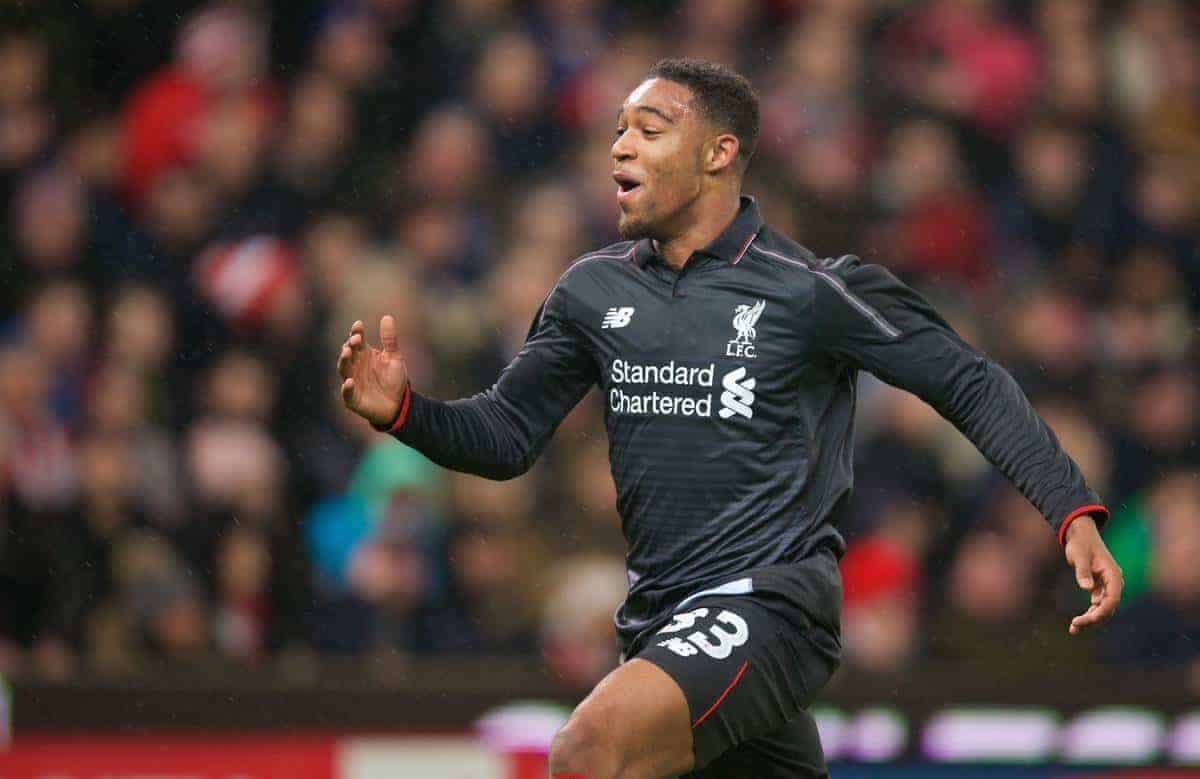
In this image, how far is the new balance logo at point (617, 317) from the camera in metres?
4.95

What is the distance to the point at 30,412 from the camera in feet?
26.9

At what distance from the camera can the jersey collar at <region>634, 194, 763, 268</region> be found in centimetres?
494

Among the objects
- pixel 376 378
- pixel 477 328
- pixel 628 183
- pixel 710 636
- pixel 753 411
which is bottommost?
pixel 710 636

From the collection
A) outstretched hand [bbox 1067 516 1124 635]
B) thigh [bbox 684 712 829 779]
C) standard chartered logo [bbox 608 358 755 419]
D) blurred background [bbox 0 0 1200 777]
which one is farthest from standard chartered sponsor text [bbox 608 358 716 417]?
blurred background [bbox 0 0 1200 777]


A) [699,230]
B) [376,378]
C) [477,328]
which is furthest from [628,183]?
[477,328]

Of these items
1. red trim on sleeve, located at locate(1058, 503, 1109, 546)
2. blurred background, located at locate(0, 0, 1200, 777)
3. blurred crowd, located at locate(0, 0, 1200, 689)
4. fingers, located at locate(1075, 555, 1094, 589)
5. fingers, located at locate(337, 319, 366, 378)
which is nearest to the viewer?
fingers, located at locate(1075, 555, 1094, 589)

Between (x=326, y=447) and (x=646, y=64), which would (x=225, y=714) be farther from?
(x=646, y=64)

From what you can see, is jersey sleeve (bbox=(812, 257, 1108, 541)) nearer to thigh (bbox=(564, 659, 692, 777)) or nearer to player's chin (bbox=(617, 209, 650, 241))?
player's chin (bbox=(617, 209, 650, 241))

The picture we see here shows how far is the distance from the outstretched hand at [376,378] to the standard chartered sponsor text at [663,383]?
1.76 ft

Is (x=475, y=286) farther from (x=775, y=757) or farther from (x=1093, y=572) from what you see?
(x=1093, y=572)

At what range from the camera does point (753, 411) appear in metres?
4.77

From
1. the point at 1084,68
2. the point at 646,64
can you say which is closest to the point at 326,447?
the point at 646,64

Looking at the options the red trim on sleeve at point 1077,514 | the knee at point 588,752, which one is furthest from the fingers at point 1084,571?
the knee at point 588,752

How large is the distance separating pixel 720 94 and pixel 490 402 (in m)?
0.98
